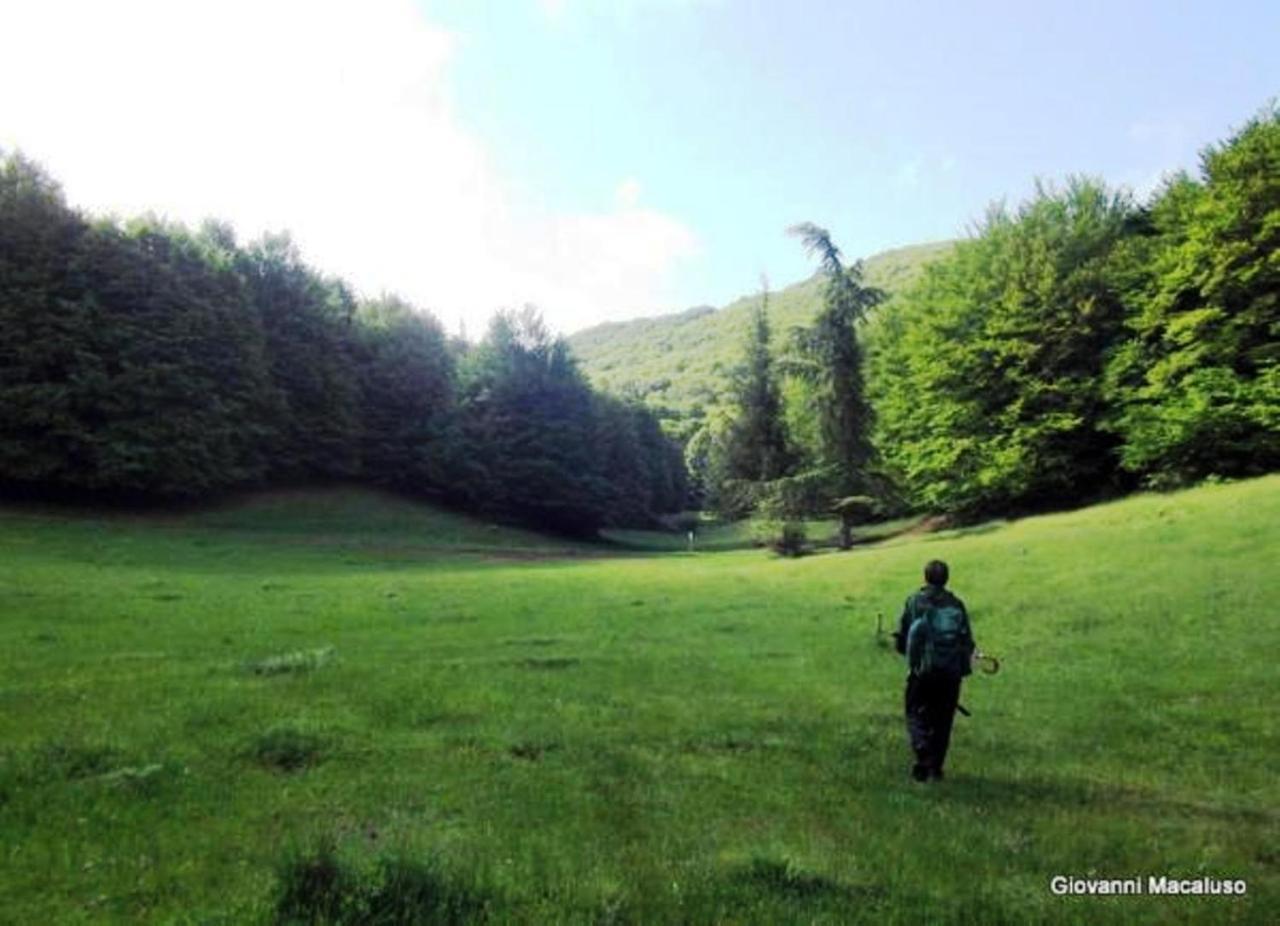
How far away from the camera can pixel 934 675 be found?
10.7 metres

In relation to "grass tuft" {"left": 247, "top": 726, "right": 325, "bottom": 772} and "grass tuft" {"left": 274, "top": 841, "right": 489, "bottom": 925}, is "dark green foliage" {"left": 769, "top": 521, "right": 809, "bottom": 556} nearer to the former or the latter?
"grass tuft" {"left": 247, "top": 726, "right": 325, "bottom": 772}

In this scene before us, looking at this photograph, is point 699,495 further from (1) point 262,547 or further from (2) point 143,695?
(2) point 143,695

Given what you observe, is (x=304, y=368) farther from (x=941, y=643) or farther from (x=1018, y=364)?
(x=941, y=643)

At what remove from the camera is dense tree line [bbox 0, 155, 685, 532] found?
161ft

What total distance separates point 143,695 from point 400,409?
2526 inches

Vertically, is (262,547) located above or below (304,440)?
below

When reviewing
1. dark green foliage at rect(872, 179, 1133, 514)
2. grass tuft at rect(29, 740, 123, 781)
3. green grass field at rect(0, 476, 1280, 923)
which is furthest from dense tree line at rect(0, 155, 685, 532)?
grass tuft at rect(29, 740, 123, 781)

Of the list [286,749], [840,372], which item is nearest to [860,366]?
[840,372]

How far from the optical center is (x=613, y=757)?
36.0 ft

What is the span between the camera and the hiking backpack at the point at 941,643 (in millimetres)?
10648

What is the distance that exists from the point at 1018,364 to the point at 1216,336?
35.3 ft

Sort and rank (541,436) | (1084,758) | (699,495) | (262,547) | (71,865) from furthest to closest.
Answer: (699,495) → (541,436) → (262,547) → (1084,758) → (71,865)

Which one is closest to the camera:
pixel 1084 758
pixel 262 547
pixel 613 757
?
pixel 613 757

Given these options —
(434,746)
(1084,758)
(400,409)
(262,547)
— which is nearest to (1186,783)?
(1084,758)
